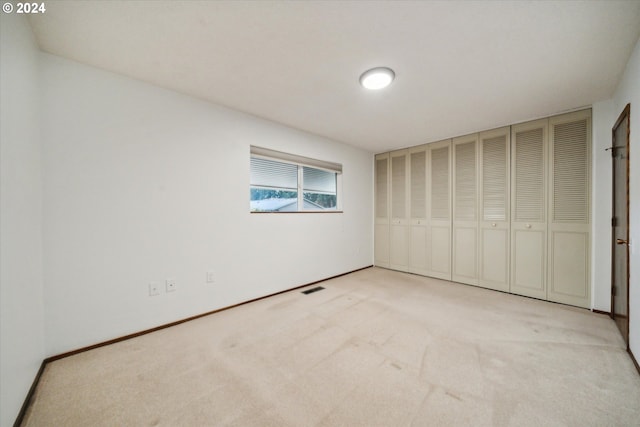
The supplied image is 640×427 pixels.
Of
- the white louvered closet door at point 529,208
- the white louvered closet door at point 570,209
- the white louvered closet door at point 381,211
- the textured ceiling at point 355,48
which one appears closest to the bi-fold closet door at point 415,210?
the white louvered closet door at point 381,211

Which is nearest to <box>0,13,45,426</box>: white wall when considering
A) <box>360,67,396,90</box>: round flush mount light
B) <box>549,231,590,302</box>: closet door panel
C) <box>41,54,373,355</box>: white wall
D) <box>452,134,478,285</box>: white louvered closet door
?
<box>41,54,373,355</box>: white wall

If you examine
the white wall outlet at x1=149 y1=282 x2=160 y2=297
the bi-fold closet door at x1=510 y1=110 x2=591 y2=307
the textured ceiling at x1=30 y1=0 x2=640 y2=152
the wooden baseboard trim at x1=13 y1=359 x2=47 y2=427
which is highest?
the textured ceiling at x1=30 y1=0 x2=640 y2=152

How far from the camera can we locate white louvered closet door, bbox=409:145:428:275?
175 inches

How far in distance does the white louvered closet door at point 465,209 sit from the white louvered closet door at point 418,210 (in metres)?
0.50

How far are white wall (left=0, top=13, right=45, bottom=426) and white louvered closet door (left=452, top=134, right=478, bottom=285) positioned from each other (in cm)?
488

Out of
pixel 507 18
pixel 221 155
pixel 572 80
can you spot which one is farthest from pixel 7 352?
pixel 572 80

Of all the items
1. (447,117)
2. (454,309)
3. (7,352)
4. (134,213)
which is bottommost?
(454,309)

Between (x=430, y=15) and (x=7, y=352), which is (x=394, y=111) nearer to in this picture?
(x=430, y=15)

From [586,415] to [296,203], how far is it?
3.43 metres

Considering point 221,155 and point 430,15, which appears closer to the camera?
point 430,15

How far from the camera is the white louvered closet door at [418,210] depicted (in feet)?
14.6

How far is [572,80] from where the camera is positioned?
238 cm

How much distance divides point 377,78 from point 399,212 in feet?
9.96

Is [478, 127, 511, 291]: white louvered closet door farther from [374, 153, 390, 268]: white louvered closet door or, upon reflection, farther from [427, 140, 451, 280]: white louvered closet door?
[374, 153, 390, 268]: white louvered closet door
